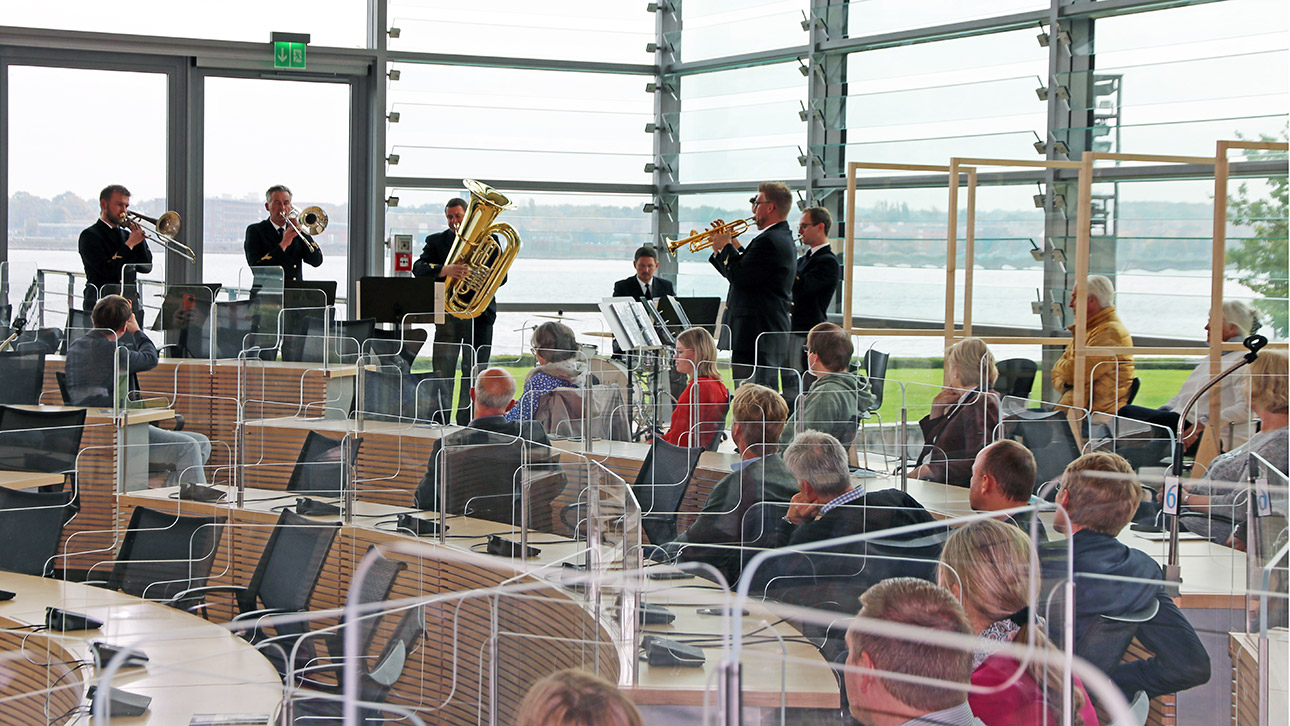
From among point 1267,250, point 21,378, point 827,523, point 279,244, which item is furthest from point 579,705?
point 279,244

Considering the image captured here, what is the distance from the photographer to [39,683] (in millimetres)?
2705

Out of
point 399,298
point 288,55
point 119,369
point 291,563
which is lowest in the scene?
point 291,563

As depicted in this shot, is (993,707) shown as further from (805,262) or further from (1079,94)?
(1079,94)

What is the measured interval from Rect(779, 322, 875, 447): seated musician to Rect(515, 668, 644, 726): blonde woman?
2.49 m

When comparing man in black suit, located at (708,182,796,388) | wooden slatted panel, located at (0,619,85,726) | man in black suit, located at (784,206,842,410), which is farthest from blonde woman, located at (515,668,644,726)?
man in black suit, located at (784,206,842,410)

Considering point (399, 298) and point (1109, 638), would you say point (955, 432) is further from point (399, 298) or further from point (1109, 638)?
point (399, 298)

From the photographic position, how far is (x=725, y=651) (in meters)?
1.29

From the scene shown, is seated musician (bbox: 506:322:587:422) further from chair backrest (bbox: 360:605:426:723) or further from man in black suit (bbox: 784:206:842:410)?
chair backrest (bbox: 360:605:426:723)

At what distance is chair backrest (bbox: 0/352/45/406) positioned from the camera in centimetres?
590

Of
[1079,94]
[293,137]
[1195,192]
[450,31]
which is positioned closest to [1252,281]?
[1195,192]

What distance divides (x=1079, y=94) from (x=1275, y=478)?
210 inches

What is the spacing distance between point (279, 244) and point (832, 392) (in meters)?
5.19

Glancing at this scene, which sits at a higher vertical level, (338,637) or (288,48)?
(288,48)

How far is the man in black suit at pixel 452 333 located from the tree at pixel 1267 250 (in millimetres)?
3748
